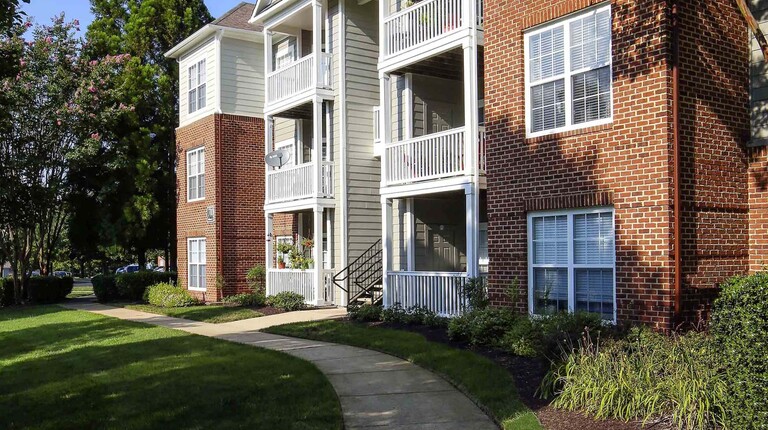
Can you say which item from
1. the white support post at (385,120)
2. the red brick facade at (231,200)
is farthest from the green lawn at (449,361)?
the red brick facade at (231,200)

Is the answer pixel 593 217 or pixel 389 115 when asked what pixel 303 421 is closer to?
pixel 593 217

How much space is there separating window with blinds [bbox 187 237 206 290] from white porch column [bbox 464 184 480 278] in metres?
13.1

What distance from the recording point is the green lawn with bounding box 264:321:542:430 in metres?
7.82

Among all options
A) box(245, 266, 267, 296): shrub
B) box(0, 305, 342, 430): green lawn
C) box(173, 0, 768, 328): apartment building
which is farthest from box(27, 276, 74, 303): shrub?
box(173, 0, 768, 328): apartment building

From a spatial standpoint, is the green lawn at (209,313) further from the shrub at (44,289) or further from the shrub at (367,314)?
the shrub at (44,289)

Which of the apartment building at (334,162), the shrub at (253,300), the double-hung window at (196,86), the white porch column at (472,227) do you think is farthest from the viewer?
the double-hung window at (196,86)

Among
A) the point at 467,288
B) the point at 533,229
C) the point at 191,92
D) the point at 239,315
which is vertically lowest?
the point at 239,315

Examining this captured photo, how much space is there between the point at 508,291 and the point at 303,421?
5488mm

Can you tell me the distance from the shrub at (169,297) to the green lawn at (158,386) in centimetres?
779

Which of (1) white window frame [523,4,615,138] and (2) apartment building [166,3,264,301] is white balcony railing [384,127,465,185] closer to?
(1) white window frame [523,4,615,138]

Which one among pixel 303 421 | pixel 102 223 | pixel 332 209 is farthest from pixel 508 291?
pixel 102 223

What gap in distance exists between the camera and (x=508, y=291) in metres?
12.2

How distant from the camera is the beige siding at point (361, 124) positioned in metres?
19.9

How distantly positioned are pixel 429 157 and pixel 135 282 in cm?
1512
